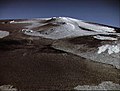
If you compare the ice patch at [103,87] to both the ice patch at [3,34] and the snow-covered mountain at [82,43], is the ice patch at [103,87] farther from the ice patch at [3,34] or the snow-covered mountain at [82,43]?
the ice patch at [3,34]

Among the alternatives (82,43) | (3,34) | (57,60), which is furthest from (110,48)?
(3,34)

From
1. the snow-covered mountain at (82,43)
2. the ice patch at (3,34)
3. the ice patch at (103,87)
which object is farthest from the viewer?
the ice patch at (3,34)

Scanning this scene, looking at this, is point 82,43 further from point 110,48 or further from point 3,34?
point 3,34

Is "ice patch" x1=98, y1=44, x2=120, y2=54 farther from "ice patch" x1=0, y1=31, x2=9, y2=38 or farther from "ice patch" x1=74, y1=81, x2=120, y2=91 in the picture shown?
"ice patch" x1=0, y1=31, x2=9, y2=38

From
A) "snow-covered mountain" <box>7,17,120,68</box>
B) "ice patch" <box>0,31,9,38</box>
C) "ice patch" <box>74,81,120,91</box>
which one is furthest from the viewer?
"ice patch" <box>0,31,9,38</box>

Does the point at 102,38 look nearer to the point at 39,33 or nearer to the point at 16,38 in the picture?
the point at 39,33

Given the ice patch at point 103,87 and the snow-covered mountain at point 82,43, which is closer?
the ice patch at point 103,87

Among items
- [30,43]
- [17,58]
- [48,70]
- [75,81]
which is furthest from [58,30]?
[75,81]

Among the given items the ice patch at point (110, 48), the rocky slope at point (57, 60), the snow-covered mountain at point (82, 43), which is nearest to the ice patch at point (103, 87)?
the rocky slope at point (57, 60)

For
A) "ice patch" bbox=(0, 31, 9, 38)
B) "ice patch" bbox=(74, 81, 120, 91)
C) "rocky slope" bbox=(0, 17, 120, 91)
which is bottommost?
"ice patch" bbox=(74, 81, 120, 91)

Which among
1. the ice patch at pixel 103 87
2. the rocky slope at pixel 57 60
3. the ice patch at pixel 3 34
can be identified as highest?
the ice patch at pixel 3 34

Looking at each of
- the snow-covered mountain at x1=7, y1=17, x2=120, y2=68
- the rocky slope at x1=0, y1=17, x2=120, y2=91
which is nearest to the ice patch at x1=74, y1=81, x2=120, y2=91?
the rocky slope at x1=0, y1=17, x2=120, y2=91
